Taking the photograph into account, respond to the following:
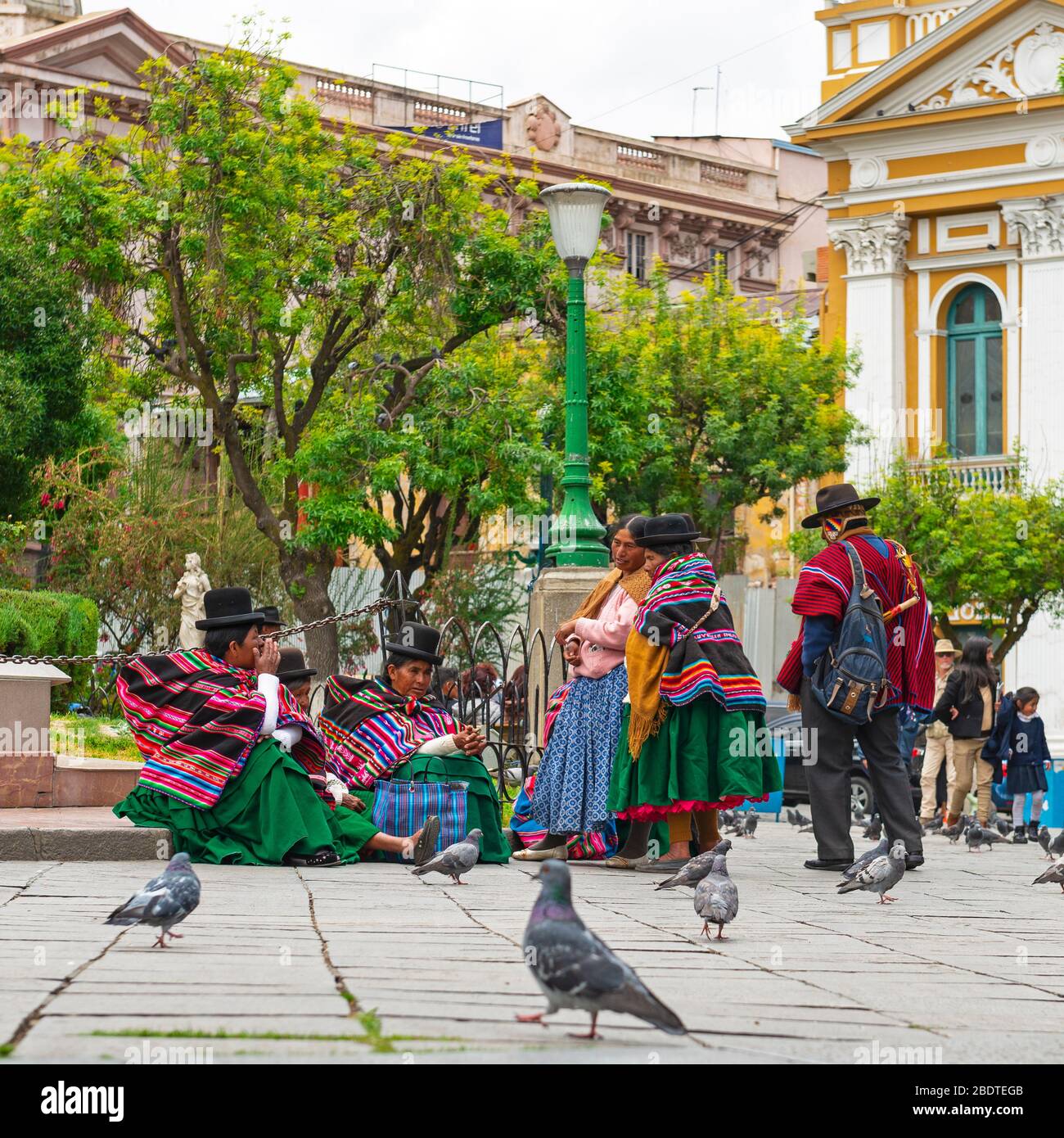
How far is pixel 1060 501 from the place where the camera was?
29.6 meters

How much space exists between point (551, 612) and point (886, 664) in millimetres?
3637

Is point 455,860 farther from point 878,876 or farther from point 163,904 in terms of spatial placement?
point 163,904

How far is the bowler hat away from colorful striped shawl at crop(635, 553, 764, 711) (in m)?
2.07

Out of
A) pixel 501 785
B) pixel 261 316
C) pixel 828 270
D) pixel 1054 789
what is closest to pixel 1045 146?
pixel 828 270

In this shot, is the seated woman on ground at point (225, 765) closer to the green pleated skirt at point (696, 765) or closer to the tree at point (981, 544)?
the green pleated skirt at point (696, 765)

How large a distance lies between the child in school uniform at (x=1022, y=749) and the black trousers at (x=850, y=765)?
288 inches

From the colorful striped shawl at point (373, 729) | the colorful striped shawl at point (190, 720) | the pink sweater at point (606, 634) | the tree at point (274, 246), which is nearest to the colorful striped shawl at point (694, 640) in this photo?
the pink sweater at point (606, 634)

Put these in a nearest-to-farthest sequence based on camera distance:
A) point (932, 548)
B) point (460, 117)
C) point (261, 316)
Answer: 1. point (261, 316)
2. point (932, 548)
3. point (460, 117)

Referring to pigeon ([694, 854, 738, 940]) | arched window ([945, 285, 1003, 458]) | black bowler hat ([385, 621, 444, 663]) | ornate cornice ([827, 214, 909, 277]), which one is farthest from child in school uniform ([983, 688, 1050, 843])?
ornate cornice ([827, 214, 909, 277])

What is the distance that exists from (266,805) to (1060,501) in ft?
72.1

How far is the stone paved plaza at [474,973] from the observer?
457cm

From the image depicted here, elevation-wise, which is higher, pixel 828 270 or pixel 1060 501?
pixel 828 270
